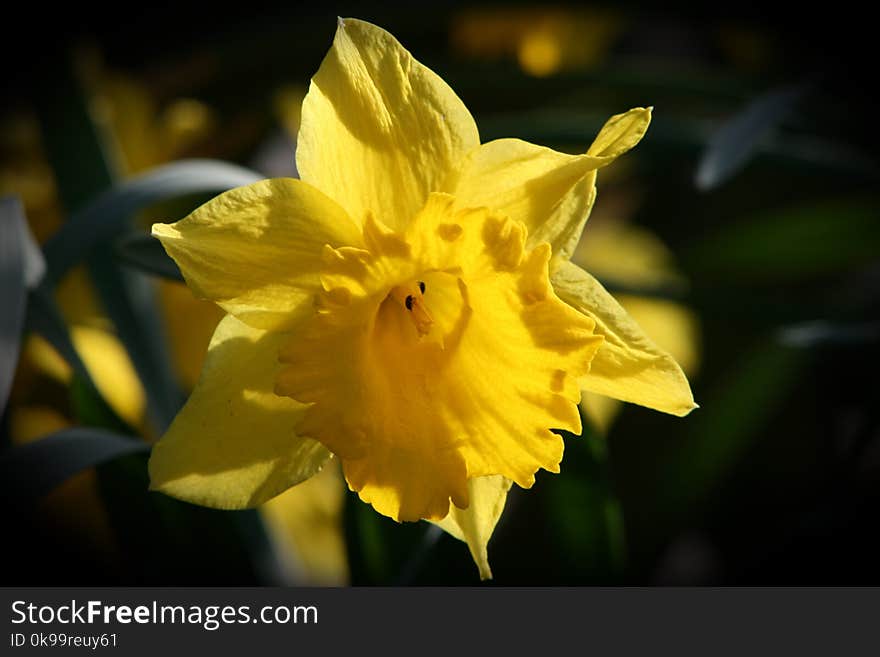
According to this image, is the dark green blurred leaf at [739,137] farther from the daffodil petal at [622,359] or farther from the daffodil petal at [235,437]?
the daffodil petal at [235,437]

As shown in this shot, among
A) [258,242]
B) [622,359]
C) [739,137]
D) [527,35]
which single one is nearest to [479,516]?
[622,359]

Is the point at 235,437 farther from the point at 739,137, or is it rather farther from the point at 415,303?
the point at 739,137

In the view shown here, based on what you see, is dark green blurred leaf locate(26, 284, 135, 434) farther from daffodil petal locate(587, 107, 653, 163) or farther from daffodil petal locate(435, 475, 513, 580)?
daffodil petal locate(587, 107, 653, 163)

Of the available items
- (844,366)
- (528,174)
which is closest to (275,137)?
(528,174)

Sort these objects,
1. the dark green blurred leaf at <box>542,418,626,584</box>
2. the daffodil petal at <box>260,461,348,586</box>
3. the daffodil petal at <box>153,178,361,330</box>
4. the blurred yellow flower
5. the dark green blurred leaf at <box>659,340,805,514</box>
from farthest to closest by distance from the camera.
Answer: the blurred yellow flower, the dark green blurred leaf at <box>659,340,805,514</box>, the daffodil petal at <box>260,461,348,586</box>, the dark green blurred leaf at <box>542,418,626,584</box>, the daffodil petal at <box>153,178,361,330</box>

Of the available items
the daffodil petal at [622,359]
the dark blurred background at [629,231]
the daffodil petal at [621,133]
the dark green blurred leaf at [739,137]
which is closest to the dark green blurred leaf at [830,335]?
the dark blurred background at [629,231]

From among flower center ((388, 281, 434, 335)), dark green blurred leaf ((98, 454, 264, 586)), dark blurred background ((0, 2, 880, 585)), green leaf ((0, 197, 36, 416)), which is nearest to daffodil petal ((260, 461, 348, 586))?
dark blurred background ((0, 2, 880, 585))
